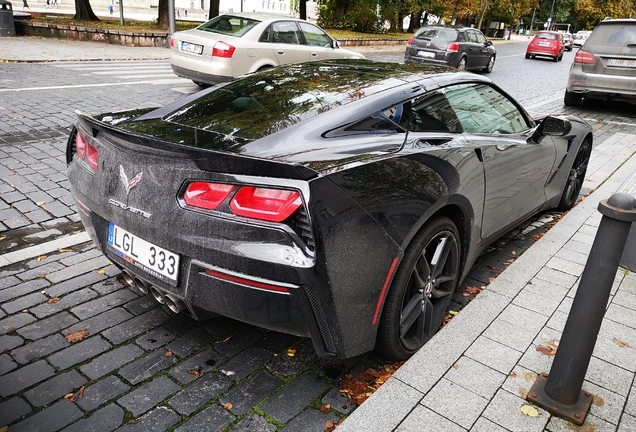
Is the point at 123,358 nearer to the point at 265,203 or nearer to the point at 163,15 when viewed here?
the point at 265,203

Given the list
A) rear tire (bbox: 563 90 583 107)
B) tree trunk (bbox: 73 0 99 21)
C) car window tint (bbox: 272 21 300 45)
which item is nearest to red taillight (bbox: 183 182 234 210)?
car window tint (bbox: 272 21 300 45)

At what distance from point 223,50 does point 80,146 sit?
24.4ft

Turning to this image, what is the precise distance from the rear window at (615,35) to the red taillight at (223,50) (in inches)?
288

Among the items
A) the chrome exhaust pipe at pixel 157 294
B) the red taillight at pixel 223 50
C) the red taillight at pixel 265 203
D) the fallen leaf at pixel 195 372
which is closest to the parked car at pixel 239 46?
the red taillight at pixel 223 50

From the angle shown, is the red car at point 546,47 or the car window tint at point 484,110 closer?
the car window tint at point 484,110

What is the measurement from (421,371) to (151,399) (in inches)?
51.8

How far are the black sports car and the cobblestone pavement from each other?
362mm

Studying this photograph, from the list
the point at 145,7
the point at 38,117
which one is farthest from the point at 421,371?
the point at 145,7

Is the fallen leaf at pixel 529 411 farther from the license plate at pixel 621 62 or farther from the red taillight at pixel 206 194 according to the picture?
the license plate at pixel 621 62

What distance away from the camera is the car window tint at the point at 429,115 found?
2.97 m

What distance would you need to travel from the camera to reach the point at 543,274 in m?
3.89

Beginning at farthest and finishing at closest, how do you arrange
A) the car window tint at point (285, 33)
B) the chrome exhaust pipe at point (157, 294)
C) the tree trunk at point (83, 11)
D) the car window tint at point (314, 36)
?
the tree trunk at point (83, 11) → the car window tint at point (314, 36) → the car window tint at point (285, 33) → the chrome exhaust pipe at point (157, 294)

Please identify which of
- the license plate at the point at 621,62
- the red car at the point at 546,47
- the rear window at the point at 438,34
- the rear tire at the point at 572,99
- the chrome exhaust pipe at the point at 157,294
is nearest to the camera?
the chrome exhaust pipe at the point at 157,294

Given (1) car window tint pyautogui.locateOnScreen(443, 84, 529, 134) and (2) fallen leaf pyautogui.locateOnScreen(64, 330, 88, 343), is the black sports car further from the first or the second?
(2) fallen leaf pyautogui.locateOnScreen(64, 330, 88, 343)
